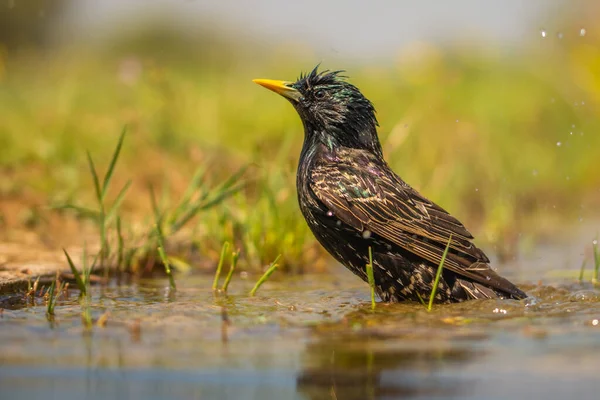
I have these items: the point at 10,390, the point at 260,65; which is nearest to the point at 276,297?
the point at 10,390

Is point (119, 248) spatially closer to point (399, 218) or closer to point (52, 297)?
point (52, 297)

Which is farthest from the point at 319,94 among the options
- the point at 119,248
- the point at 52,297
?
the point at 52,297

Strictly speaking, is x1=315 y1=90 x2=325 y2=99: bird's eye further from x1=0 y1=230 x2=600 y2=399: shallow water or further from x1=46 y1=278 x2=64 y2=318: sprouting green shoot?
x1=46 y1=278 x2=64 y2=318: sprouting green shoot

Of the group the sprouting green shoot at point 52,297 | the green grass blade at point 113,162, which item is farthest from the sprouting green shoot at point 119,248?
the sprouting green shoot at point 52,297

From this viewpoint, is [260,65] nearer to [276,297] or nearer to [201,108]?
[201,108]

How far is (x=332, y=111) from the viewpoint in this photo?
5.50 metres

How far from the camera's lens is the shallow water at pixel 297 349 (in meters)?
3.09

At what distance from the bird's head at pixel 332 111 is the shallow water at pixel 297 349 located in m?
0.95

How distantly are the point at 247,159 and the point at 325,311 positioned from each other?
12.4 feet

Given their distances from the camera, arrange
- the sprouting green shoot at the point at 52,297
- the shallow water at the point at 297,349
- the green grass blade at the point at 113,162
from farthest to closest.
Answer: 1. the green grass blade at the point at 113,162
2. the sprouting green shoot at the point at 52,297
3. the shallow water at the point at 297,349

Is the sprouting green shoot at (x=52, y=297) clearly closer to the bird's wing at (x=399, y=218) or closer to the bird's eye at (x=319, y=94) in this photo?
the bird's wing at (x=399, y=218)

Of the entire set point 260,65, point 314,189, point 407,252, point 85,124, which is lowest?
point 407,252

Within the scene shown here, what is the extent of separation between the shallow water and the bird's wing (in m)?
0.26

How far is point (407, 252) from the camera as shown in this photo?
5.10 m
